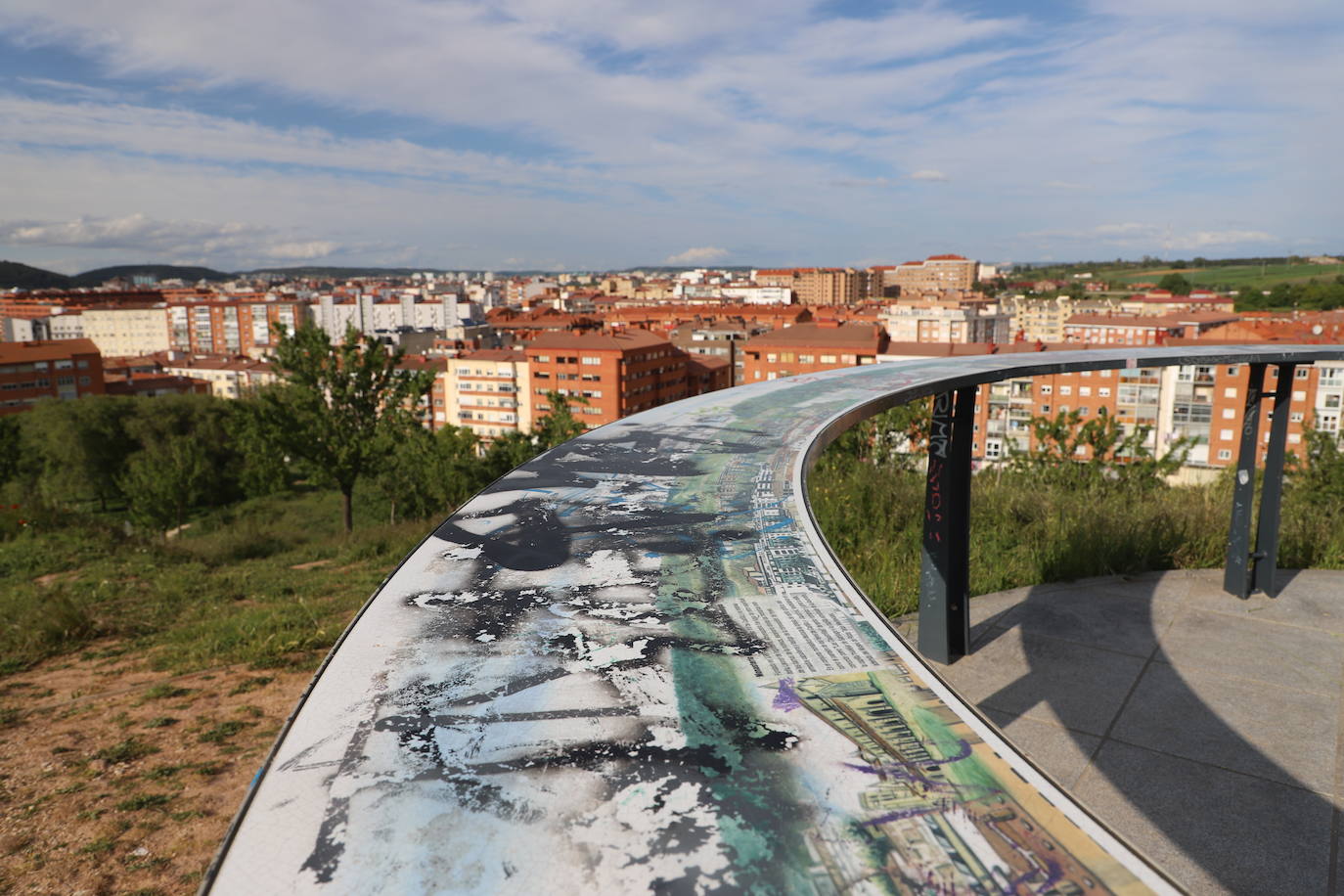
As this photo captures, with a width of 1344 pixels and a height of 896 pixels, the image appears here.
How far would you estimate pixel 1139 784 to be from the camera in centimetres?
413

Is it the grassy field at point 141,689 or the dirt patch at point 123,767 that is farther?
the grassy field at point 141,689

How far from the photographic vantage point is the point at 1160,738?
456 cm

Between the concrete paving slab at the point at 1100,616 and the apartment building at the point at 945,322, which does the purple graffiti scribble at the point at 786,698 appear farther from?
the apartment building at the point at 945,322

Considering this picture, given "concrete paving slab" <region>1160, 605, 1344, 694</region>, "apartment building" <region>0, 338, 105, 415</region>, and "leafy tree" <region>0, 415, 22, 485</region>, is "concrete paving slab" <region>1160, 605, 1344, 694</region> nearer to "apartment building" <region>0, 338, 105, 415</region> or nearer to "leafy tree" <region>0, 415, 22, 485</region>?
"leafy tree" <region>0, 415, 22, 485</region>

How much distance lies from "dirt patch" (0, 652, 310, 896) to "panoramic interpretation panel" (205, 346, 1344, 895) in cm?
245

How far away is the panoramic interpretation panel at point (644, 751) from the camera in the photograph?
1219 mm

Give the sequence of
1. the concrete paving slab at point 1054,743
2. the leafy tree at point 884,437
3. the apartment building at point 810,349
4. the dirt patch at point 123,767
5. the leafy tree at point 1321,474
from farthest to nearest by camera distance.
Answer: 1. the apartment building at point 810,349
2. the leafy tree at point 884,437
3. the leafy tree at point 1321,474
4. the concrete paving slab at point 1054,743
5. the dirt patch at point 123,767

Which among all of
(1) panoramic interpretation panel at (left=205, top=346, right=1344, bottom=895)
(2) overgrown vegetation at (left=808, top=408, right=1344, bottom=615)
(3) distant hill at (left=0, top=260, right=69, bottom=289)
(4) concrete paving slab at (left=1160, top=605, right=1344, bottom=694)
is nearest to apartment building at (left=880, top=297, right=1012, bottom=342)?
(2) overgrown vegetation at (left=808, top=408, right=1344, bottom=615)

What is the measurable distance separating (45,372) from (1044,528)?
71.7 m

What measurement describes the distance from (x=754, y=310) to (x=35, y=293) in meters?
141

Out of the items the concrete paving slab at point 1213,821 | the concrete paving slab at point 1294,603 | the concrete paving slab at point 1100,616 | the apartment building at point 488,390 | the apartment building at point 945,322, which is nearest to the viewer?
the concrete paving slab at point 1213,821

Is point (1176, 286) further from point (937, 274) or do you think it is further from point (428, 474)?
point (428, 474)

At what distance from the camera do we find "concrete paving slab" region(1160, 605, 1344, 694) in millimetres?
5305

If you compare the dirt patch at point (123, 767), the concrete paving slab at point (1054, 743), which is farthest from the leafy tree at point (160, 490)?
the concrete paving slab at point (1054, 743)
